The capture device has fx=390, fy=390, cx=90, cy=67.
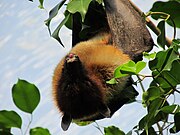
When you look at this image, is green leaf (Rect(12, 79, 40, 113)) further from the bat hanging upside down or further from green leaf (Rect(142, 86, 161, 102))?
the bat hanging upside down

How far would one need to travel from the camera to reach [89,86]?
7.96 ft

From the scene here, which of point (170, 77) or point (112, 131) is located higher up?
point (170, 77)

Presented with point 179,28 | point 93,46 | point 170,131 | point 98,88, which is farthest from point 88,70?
point 170,131

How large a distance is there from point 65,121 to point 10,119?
0.92 m

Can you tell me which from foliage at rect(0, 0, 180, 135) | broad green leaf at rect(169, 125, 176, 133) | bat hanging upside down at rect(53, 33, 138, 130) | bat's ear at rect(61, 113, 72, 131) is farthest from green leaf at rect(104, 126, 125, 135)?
bat's ear at rect(61, 113, 72, 131)

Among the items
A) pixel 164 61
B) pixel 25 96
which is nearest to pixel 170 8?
pixel 164 61

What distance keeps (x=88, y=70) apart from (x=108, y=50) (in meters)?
0.24

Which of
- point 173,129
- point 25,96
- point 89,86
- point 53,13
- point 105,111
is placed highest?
point 53,13

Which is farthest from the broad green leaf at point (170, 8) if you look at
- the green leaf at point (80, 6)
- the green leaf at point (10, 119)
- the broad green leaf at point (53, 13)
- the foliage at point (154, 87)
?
the green leaf at point (10, 119)

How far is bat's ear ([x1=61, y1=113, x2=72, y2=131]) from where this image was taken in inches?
90.1

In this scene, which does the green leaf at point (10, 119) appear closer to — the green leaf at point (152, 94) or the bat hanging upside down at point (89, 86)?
the green leaf at point (152, 94)

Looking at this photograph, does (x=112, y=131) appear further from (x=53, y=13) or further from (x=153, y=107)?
(x=53, y=13)

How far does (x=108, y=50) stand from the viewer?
262cm

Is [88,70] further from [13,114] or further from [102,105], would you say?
[13,114]
